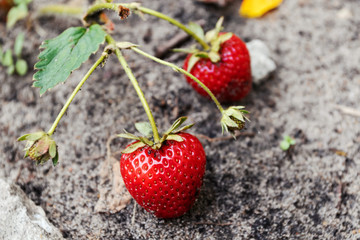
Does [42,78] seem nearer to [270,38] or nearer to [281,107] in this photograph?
[281,107]

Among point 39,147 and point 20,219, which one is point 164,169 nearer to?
point 39,147

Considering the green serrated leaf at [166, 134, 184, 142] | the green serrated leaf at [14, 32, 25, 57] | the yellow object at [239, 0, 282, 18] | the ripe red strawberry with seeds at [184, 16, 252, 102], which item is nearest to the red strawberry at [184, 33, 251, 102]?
the ripe red strawberry with seeds at [184, 16, 252, 102]

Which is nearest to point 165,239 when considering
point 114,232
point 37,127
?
point 114,232

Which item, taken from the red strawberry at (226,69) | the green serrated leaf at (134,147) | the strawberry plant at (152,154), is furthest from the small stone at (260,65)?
the green serrated leaf at (134,147)

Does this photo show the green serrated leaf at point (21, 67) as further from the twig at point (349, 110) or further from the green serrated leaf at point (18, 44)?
the twig at point (349, 110)

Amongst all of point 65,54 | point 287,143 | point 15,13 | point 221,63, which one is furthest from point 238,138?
point 15,13

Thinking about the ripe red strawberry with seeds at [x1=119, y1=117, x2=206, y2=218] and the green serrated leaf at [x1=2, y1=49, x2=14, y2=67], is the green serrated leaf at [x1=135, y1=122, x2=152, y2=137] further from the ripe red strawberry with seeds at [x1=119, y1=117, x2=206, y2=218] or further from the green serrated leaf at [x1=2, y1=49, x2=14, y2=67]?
the green serrated leaf at [x1=2, y1=49, x2=14, y2=67]
